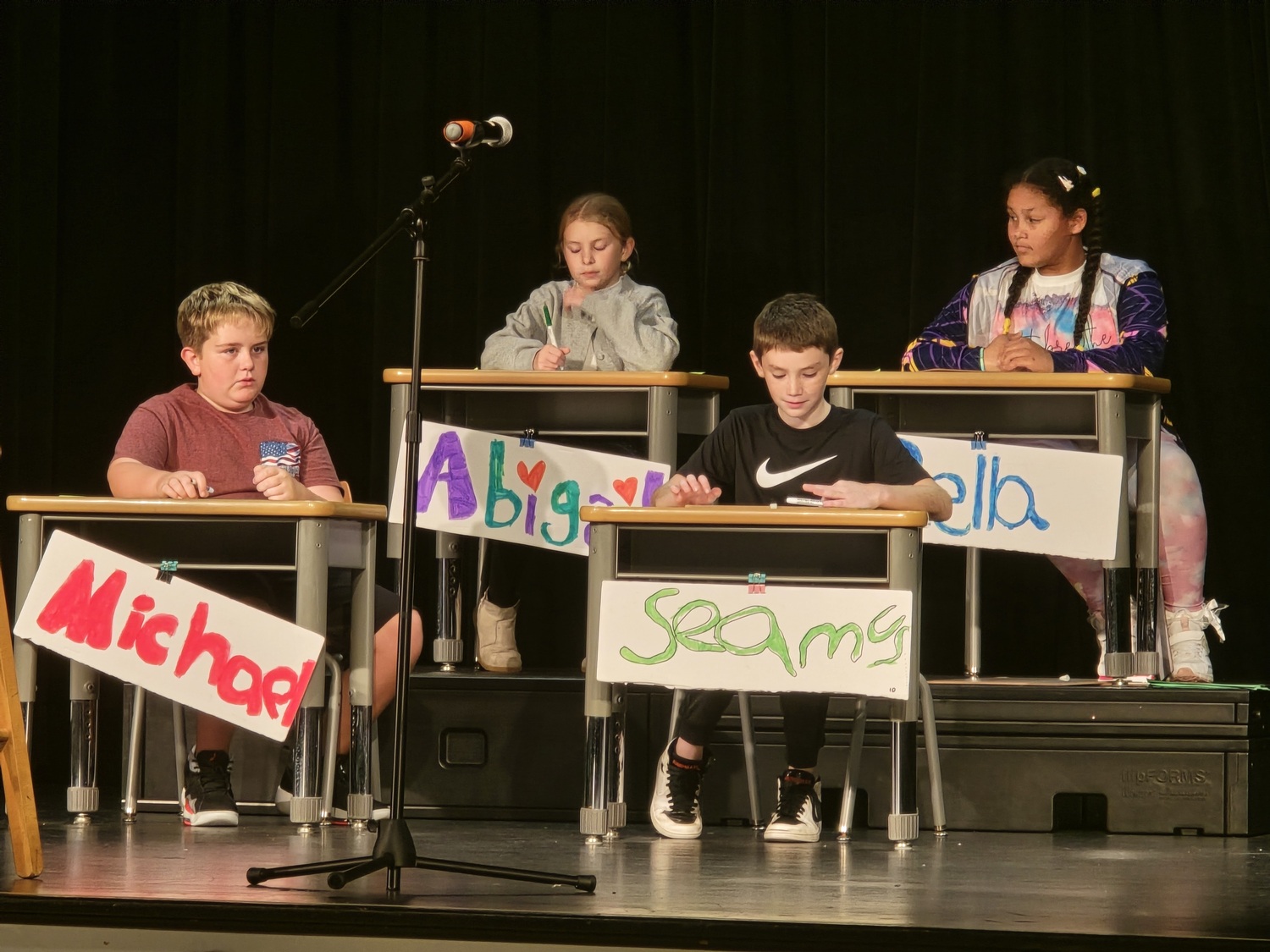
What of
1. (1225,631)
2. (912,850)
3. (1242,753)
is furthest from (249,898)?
(1225,631)

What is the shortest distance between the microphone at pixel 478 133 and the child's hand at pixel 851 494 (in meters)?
0.95

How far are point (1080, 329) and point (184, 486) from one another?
224 centimetres

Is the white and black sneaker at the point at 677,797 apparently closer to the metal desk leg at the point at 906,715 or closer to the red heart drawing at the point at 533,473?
the metal desk leg at the point at 906,715

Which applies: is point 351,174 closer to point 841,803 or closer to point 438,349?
point 438,349

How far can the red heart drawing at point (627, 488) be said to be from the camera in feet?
13.3

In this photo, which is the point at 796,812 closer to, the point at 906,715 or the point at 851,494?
the point at 906,715

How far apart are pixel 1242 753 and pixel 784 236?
80.3 inches

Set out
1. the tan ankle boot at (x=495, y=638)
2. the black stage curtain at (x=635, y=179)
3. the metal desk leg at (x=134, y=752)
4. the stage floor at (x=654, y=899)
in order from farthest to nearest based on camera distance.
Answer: the black stage curtain at (x=635, y=179) → the tan ankle boot at (x=495, y=638) → the metal desk leg at (x=134, y=752) → the stage floor at (x=654, y=899)

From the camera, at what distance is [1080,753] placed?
373 cm

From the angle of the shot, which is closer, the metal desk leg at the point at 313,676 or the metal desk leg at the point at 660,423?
the metal desk leg at the point at 313,676

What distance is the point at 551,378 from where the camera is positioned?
13.6 feet

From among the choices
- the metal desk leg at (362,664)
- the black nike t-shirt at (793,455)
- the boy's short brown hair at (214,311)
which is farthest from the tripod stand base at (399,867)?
the boy's short brown hair at (214,311)

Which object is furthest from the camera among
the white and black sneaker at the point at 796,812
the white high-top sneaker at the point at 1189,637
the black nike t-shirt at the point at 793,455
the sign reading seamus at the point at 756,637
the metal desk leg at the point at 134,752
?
the white high-top sneaker at the point at 1189,637

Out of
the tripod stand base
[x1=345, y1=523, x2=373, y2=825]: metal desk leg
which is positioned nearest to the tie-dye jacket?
[x1=345, y1=523, x2=373, y2=825]: metal desk leg
